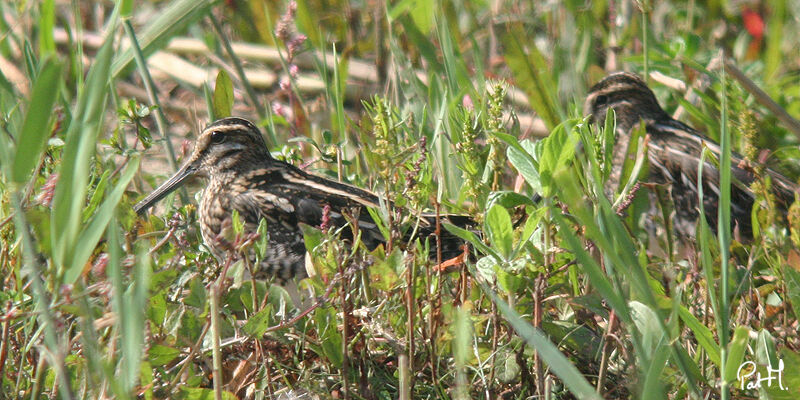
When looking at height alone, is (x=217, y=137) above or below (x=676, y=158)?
above

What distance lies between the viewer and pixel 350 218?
2535 millimetres

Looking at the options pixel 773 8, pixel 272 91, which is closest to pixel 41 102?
pixel 272 91

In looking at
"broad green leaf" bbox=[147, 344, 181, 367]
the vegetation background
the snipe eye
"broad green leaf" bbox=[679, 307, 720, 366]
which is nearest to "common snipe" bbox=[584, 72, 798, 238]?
the vegetation background

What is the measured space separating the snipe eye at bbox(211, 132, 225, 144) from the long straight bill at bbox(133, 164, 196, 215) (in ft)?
0.42

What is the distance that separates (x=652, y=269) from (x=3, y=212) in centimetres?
168

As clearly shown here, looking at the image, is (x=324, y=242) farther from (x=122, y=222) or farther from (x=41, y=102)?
(x=41, y=102)

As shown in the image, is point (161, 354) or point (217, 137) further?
point (217, 137)

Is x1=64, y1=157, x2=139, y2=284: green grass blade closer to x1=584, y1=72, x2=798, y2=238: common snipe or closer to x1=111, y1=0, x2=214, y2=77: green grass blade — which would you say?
x1=111, y1=0, x2=214, y2=77: green grass blade

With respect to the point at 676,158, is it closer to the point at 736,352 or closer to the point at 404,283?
the point at 404,283

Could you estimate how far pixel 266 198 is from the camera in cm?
355

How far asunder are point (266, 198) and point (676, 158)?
1.63 m

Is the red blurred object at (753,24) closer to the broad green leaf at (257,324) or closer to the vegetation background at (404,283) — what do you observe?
the vegetation background at (404,283)

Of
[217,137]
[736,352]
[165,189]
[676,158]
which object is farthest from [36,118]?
[676,158]

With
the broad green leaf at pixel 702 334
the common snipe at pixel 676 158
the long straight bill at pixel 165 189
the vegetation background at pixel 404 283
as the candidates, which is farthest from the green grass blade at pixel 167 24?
the common snipe at pixel 676 158
